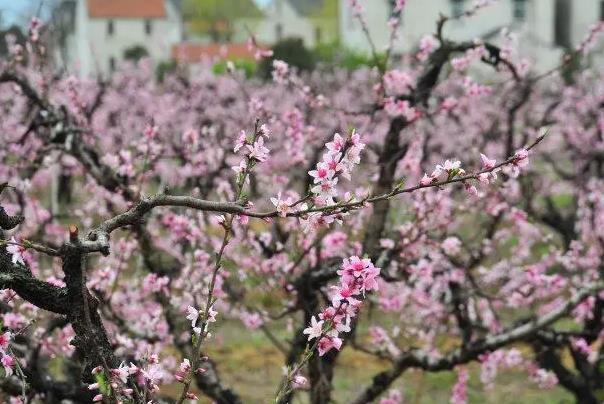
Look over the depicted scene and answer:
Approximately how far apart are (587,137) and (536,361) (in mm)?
7990

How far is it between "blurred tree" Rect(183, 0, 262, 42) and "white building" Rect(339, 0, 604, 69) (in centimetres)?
2707

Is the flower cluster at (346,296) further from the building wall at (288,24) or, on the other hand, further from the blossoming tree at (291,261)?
the building wall at (288,24)

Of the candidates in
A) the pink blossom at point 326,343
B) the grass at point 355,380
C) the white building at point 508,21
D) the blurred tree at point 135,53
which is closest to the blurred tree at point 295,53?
the white building at point 508,21

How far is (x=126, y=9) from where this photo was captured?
6481 centimetres

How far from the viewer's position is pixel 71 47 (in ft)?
194

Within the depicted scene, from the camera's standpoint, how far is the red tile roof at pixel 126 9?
64.1m

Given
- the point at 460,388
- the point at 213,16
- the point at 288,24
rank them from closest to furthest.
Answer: the point at 460,388
the point at 213,16
the point at 288,24

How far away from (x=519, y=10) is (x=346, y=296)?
42.3 m

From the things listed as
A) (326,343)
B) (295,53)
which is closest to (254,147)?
(326,343)

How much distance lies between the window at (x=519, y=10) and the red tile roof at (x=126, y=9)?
108 feet

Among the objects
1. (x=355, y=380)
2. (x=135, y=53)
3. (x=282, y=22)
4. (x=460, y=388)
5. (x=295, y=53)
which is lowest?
(x=460, y=388)

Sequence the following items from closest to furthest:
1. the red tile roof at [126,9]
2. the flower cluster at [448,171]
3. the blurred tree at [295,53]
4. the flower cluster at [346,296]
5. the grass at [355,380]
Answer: the flower cluster at [448,171] < the flower cluster at [346,296] < the grass at [355,380] < the blurred tree at [295,53] < the red tile roof at [126,9]

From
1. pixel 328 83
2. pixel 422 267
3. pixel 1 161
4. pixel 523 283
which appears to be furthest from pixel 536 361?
pixel 328 83

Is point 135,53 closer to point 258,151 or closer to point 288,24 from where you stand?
point 288,24
